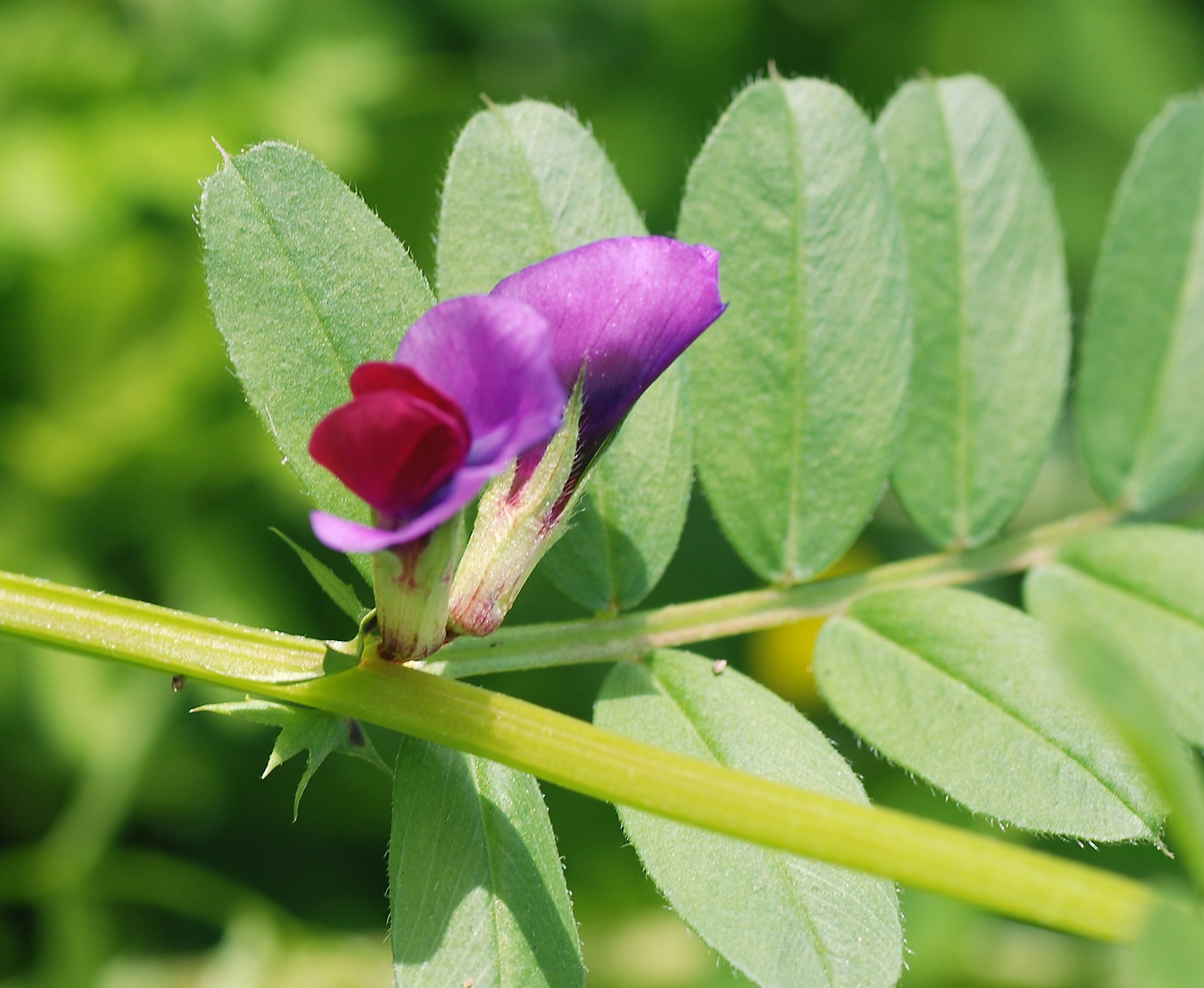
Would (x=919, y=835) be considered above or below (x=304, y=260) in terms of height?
below

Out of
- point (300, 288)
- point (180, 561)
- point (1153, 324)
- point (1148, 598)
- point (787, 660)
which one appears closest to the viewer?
point (300, 288)

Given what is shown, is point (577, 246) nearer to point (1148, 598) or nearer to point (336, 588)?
point (336, 588)

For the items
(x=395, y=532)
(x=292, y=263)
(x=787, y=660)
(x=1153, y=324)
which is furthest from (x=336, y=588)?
(x=787, y=660)

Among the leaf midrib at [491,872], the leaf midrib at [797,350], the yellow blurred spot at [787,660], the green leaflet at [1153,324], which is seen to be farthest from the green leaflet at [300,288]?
the yellow blurred spot at [787,660]

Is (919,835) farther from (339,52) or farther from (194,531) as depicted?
(339,52)

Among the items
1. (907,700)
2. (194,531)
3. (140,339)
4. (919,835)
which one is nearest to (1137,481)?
(907,700)

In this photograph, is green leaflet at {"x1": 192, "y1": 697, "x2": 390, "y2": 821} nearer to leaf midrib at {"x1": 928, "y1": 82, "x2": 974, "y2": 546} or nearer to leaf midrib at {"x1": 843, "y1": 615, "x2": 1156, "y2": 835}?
leaf midrib at {"x1": 843, "y1": 615, "x2": 1156, "y2": 835}

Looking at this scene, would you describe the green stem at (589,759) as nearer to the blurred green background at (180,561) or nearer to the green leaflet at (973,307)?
the green leaflet at (973,307)
